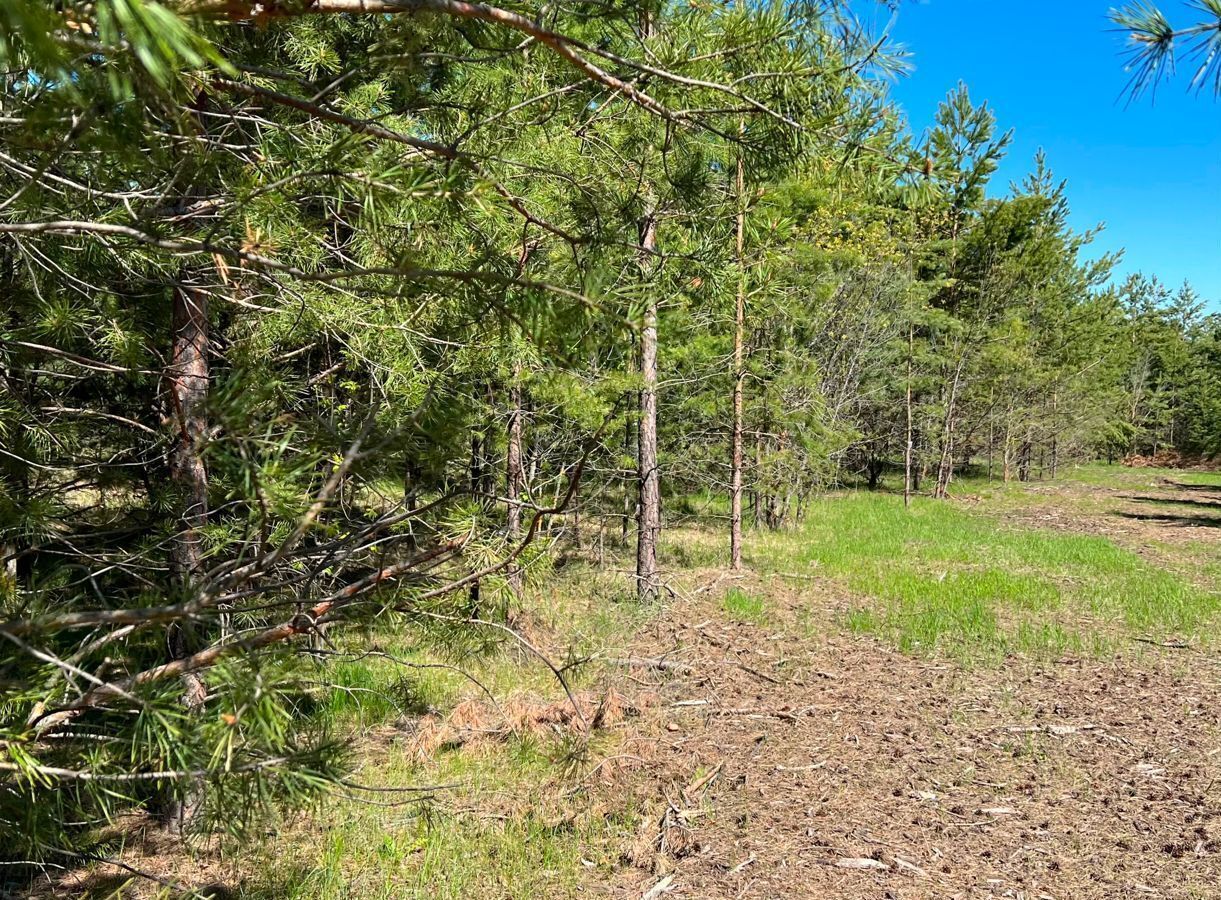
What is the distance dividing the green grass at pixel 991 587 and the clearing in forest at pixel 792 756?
0.05m

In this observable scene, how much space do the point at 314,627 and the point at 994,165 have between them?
22.2 metres

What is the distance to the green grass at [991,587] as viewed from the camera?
7230 mm

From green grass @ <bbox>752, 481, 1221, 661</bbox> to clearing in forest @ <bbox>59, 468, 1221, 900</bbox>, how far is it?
0.17 feet

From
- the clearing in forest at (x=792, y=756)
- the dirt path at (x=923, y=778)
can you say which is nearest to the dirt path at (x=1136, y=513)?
the clearing in forest at (x=792, y=756)

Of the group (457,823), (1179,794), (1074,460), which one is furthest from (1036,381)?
(457,823)

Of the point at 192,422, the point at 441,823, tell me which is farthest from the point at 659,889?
the point at 192,422

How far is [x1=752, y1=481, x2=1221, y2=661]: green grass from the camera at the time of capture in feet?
23.7

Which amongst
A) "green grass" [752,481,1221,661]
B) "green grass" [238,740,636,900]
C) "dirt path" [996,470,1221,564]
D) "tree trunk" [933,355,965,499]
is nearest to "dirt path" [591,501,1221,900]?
"green grass" [238,740,636,900]

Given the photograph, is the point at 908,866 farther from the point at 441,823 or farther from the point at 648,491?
the point at 648,491

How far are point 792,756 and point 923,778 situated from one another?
0.77 meters

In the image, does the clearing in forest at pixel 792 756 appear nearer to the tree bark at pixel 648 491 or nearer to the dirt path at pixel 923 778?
the dirt path at pixel 923 778

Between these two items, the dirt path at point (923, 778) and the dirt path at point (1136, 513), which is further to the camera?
the dirt path at point (1136, 513)

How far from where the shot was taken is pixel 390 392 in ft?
12.1

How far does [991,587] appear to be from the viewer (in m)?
8.83
